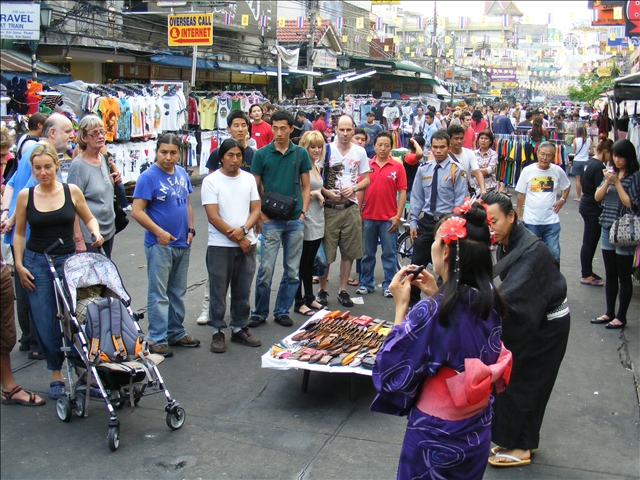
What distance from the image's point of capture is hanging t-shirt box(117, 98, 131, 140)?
1391 cm

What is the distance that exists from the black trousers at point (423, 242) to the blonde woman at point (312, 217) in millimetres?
1061

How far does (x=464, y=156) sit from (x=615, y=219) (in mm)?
1704

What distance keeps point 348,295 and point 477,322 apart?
5.03 m

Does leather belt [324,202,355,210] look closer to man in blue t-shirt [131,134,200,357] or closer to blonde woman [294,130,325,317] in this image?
blonde woman [294,130,325,317]

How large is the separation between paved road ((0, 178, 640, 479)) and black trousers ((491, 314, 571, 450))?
22 centimetres

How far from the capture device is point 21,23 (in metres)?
3.06


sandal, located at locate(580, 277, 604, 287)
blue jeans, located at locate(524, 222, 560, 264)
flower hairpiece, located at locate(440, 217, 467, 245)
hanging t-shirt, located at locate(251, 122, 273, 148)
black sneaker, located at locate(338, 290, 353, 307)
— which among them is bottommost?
black sneaker, located at locate(338, 290, 353, 307)

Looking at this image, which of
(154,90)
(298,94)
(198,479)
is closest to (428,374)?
(198,479)

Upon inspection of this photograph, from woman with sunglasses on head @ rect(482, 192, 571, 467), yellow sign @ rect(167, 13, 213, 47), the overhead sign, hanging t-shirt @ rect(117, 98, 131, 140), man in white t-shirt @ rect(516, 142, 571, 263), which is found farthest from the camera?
yellow sign @ rect(167, 13, 213, 47)

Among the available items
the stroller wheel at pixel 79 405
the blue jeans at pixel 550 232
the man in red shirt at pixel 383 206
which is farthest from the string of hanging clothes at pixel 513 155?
the stroller wheel at pixel 79 405

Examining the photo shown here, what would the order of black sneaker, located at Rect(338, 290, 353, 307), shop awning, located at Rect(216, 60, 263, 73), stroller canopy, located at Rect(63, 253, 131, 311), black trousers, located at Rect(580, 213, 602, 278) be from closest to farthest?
stroller canopy, located at Rect(63, 253, 131, 311) < black sneaker, located at Rect(338, 290, 353, 307) < black trousers, located at Rect(580, 213, 602, 278) < shop awning, located at Rect(216, 60, 263, 73)

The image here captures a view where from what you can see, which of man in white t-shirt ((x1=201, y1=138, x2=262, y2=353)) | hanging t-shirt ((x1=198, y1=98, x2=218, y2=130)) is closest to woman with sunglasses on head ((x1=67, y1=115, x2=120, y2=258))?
man in white t-shirt ((x1=201, y1=138, x2=262, y2=353))

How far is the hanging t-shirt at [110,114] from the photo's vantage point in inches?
528

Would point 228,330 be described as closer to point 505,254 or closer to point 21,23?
point 505,254
